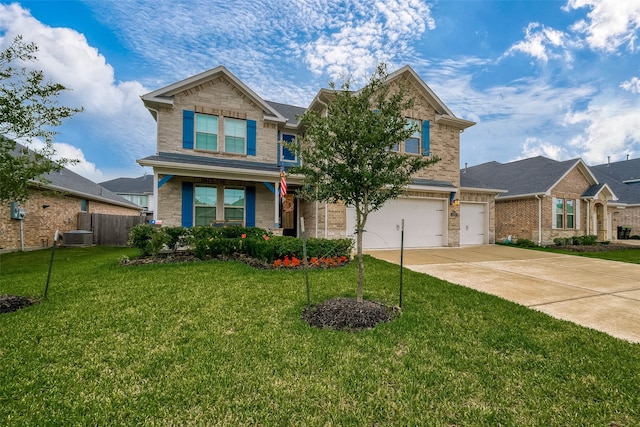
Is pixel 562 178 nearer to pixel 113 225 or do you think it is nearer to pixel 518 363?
pixel 518 363

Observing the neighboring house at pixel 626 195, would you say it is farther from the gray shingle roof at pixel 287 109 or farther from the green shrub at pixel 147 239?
the green shrub at pixel 147 239

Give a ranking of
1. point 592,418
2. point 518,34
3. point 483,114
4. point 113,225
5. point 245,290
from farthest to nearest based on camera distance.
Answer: point 483,114 → point 113,225 → point 518,34 → point 245,290 → point 592,418

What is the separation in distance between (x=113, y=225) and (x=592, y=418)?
59.6 feet

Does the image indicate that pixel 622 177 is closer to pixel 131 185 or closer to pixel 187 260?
pixel 187 260

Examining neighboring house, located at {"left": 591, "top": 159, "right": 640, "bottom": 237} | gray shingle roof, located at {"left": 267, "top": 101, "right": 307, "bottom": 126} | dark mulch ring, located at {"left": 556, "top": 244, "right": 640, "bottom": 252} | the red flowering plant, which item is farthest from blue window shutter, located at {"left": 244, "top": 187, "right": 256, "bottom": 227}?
neighboring house, located at {"left": 591, "top": 159, "right": 640, "bottom": 237}

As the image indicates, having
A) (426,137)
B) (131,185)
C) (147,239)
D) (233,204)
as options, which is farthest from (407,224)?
(131,185)

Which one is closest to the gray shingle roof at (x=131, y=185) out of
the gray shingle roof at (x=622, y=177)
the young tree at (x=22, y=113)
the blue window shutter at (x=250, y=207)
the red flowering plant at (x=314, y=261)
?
the blue window shutter at (x=250, y=207)

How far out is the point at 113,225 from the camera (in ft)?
48.6

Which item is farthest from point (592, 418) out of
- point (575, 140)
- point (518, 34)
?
point (575, 140)

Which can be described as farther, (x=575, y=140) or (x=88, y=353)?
(x=575, y=140)

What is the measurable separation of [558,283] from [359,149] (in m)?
6.19

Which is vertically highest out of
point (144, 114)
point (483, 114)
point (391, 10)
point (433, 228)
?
point (391, 10)

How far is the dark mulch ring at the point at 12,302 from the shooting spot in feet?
14.4

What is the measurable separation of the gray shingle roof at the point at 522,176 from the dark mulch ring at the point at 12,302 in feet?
51.9
